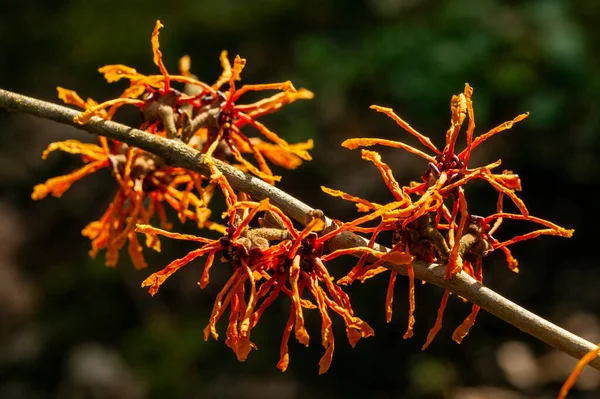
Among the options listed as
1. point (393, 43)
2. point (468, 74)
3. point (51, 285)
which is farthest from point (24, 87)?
point (468, 74)

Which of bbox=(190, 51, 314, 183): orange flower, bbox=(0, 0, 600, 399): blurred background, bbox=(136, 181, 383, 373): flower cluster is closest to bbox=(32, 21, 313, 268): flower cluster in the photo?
bbox=(190, 51, 314, 183): orange flower

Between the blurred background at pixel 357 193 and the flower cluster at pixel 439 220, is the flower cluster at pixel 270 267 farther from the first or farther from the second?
the blurred background at pixel 357 193

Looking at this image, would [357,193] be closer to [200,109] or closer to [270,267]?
[200,109]

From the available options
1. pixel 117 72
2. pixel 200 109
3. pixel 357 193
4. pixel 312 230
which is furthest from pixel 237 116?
pixel 357 193

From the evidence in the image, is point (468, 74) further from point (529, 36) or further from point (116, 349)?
point (116, 349)

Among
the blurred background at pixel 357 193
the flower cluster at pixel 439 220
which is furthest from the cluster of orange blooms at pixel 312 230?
the blurred background at pixel 357 193
